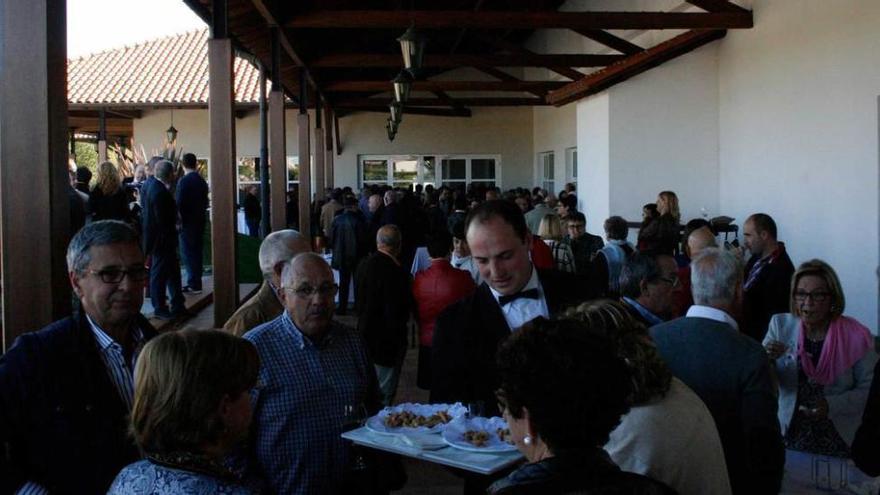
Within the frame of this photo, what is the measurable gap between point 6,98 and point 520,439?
257 centimetres

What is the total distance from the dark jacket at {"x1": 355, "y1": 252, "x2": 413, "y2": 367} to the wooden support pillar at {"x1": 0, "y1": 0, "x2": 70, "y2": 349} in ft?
10.5

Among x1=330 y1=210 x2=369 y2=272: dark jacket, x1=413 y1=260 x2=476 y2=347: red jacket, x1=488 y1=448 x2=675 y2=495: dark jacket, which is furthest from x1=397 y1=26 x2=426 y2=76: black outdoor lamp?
x1=488 y1=448 x2=675 y2=495: dark jacket

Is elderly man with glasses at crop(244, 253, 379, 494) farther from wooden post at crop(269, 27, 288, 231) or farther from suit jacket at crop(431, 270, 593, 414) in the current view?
wooden post at crop(269, 27, 288, 231)

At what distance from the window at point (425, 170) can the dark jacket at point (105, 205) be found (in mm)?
17400

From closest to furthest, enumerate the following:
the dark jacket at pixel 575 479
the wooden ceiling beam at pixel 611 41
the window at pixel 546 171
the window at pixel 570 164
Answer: the dark jacket at pixel 575 479 < the wooden ceiling beam at pixel 611 41 < the window at pixel 570 164 < the window at pixel 546 171

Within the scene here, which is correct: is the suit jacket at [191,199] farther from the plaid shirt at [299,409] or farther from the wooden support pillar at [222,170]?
the plaid shirt at [299,409]

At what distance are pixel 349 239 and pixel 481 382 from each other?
28.7 ft

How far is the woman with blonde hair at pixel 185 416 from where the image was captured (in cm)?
200

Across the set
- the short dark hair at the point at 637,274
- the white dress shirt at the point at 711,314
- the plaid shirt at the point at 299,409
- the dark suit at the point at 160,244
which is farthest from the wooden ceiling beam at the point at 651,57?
the plaid shirt at the point at 299,409

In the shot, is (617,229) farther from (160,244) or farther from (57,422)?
(57,422)

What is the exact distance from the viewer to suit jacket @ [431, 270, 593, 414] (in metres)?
3.04

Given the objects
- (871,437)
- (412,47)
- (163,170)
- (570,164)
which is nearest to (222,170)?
(163,170)

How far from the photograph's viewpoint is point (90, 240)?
2719mm

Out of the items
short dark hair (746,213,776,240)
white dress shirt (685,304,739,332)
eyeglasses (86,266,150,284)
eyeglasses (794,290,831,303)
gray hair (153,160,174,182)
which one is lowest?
eyeglasses (794,290,831,303)
